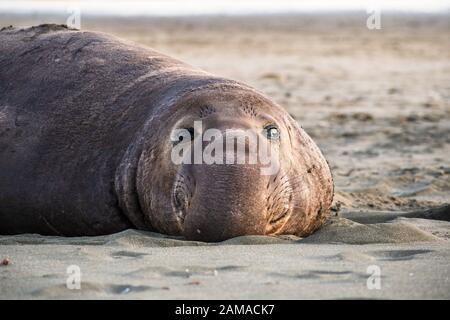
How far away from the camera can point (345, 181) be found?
30.6ft

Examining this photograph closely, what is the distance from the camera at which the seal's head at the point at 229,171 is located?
5.67m

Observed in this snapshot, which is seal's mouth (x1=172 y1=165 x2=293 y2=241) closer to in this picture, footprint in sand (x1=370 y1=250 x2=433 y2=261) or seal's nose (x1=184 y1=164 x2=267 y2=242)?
seal's nose (x1=184 y1=164 x2=267 y2=242)

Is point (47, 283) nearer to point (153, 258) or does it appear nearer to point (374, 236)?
point (153, 258)

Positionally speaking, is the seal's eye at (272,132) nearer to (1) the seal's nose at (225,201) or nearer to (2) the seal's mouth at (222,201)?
(2) the seal's mouth at (222,201)

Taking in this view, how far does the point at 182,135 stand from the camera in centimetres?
608

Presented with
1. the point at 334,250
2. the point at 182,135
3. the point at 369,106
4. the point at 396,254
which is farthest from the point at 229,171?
the point at 369,106

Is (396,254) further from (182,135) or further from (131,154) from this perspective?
(131,154)

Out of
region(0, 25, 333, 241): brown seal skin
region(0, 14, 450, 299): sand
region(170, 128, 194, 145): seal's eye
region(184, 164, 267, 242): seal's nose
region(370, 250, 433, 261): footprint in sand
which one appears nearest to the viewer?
region(0, 14, 450, 299): sand

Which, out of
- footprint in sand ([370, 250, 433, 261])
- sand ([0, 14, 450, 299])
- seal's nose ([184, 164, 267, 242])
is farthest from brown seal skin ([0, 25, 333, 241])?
footprint in sand ([370, 250, 433, 261])

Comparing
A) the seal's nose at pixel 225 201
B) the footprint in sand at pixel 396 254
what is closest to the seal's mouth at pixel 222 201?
the seal's nose at pixel 225 201

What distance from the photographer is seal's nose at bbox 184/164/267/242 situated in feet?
18.5

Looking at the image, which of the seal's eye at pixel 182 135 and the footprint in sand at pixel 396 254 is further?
the seal's eye at pixel 182 135

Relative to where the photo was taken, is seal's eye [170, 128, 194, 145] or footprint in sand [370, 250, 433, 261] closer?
footprint in sand [370, 250, 433, 261]

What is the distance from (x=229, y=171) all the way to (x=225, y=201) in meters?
0.17
